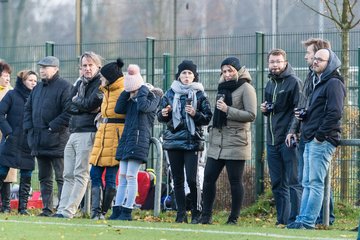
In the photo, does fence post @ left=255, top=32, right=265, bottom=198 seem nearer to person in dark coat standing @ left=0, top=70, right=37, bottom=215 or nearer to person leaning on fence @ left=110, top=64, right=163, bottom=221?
person in dark coat standing @ left=0, top=70, right=37, bottom=215

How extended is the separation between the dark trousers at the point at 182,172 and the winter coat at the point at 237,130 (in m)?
0.24

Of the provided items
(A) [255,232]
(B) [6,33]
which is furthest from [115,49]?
(A) [255,232]

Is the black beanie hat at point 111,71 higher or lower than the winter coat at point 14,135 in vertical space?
higher

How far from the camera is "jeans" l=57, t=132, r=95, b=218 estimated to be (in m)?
14.9

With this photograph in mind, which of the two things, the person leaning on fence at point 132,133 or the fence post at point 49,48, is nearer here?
the person leaning on fence at point 132,133

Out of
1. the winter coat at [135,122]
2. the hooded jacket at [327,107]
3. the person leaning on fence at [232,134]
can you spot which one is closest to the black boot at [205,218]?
the person leaning on fence at [232,134]

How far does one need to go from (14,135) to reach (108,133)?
8.20 ft

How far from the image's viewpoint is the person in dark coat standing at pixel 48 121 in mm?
15508

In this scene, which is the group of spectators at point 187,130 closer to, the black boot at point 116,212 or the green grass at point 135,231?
the black boot at point 116,212

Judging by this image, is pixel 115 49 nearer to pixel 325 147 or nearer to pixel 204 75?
pixel 204 75

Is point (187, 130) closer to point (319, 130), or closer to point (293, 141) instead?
point (293, 141)

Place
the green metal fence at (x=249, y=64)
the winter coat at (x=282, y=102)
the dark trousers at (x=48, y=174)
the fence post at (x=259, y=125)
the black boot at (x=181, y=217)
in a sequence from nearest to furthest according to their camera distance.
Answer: the winter coat at (x=282, y=102) → the black boot at (x=181, y=217) → the dark trousers at (x=48, y=174) → the green metal fence at (x=249, y=64) → the fence post at (x=259, y=125)

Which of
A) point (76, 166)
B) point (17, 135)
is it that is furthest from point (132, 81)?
point (17, 135)

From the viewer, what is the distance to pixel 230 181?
14172 millimetres
